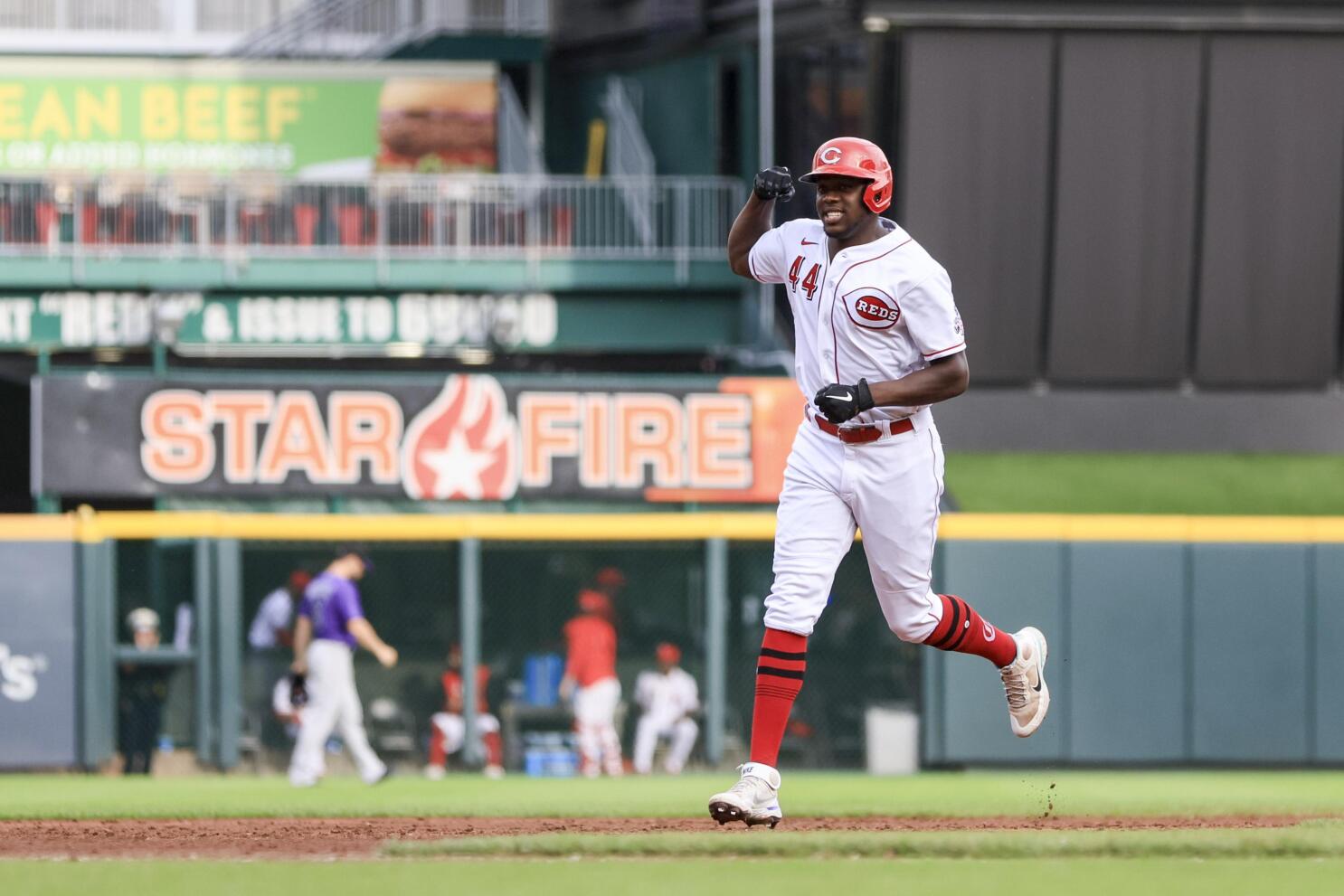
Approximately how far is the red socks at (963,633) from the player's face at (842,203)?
1.33m

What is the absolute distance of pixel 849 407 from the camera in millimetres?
6418

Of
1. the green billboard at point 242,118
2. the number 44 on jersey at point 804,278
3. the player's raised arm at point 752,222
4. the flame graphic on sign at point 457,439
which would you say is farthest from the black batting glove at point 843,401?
the green billboard at point 242,118

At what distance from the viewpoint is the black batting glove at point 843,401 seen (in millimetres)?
6410

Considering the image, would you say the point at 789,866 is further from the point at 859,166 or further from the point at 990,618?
the point at 990,618

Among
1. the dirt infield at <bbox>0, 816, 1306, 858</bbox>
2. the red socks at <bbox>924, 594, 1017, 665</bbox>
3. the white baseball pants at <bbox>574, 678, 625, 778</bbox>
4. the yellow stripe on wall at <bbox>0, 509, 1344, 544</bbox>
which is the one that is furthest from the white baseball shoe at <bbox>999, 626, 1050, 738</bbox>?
the yellow stripe on wall at <bbox>0, 509, 1344, 544</bbox>

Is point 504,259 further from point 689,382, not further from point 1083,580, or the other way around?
point 1083,580

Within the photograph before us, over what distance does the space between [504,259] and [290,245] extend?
2.40 metres

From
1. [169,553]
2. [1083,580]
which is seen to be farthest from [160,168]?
[1083,580]

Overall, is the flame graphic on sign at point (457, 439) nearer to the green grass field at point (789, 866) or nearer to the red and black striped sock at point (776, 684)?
the green grass field at point (789, 866)

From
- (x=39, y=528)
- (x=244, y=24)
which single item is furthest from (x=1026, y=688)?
(x=244, y=24)

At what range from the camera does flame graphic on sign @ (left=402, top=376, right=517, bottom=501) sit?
17.0 meters

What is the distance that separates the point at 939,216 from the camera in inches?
796

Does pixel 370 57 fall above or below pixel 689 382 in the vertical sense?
above

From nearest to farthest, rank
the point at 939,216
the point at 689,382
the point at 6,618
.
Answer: the point at 6,618, the point at 689,382, the point at 939,216
